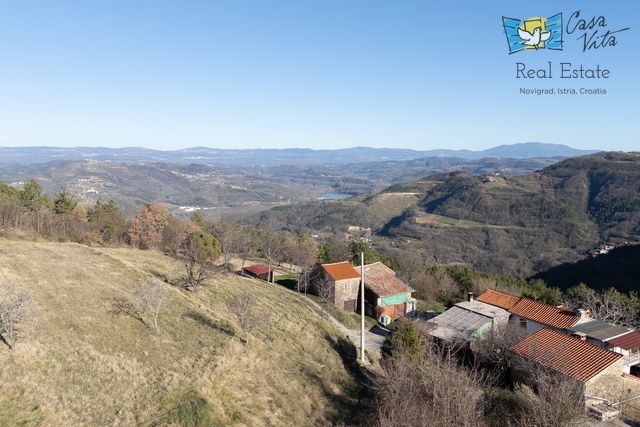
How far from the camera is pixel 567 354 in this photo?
2294 cm

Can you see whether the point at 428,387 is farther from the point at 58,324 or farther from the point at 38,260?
the point at 38,260

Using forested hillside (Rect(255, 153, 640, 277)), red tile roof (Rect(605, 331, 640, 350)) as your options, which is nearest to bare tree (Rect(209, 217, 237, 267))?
red tile roof (Rect(605, 331, 640, 350))

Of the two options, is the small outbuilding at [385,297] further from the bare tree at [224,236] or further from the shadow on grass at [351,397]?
the bare tree at [224,236]

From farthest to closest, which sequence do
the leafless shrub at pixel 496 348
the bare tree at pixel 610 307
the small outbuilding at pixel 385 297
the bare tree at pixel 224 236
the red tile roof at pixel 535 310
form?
the bare tree at pixel 224 236 < the small outbuilding at pixel 385 297 < the bare tree at pixel 610 307 < the red tile roof at pixel 535 310 < the leafless shrub at pixel 496 348

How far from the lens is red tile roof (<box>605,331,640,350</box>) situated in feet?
86.2

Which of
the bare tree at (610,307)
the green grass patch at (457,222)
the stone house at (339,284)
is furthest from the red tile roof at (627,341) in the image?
the green grass patch at (457,222)

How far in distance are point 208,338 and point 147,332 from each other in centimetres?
316

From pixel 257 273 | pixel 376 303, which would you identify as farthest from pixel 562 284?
pixel 257 273

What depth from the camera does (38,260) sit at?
23.9 meters

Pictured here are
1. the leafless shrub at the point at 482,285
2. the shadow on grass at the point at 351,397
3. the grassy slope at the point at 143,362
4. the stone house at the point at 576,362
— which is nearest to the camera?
the grassy slope at the point at 143,362

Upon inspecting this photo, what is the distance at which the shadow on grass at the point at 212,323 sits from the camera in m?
22.0

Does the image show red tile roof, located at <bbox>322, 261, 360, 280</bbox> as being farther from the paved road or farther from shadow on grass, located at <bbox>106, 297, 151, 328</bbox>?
shadow on grass, located at <bbox>106, 297, 151, 328</bbox>

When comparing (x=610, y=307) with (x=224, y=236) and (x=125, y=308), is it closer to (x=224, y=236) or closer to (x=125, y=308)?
(x=125, y=308)

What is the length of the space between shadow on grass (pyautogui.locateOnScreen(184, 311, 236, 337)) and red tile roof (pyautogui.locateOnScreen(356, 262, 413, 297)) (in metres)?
22.1
